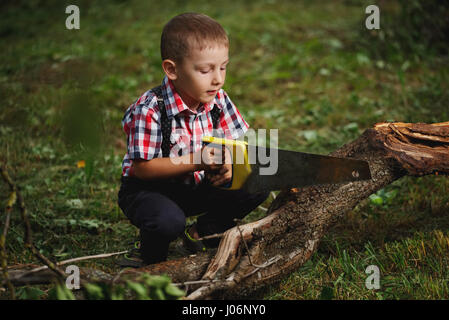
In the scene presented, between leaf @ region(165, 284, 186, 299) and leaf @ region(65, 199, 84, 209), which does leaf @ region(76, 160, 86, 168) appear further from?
leaf @ region(165, 284, 186, 299)

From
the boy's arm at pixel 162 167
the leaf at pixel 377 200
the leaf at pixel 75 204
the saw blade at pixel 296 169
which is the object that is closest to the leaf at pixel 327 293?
the saw blade at pixel 296 169

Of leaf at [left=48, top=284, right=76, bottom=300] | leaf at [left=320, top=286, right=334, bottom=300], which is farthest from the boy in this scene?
leaf at [left=320, top=286, right=334, bottom=300]

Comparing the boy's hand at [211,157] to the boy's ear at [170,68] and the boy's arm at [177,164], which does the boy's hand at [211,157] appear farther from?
the boy's ear at [170,68]

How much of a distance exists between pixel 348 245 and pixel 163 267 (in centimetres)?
147

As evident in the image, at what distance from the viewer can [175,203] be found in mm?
2877

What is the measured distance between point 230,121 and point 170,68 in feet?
2.04

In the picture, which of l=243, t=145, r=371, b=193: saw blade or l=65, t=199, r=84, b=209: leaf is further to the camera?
l=65, t=199, r=84, b=209: leaf

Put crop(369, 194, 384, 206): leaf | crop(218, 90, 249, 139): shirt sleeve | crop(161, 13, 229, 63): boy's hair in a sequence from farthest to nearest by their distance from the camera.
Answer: crop(369, 194, 384, 206): leaf → crop(218, 90, 249, 139): shirt sleeve → crop(161, 13, 229, 63): boy's hair

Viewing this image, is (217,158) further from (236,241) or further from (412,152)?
(412,152)

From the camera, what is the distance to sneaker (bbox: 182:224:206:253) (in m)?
3.24

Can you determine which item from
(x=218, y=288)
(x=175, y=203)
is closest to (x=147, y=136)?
(x=175, y=203)

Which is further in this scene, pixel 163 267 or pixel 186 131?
pixel 186 131

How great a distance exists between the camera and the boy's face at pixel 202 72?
102 inches

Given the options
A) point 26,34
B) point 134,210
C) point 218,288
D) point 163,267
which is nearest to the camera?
point 218,288
